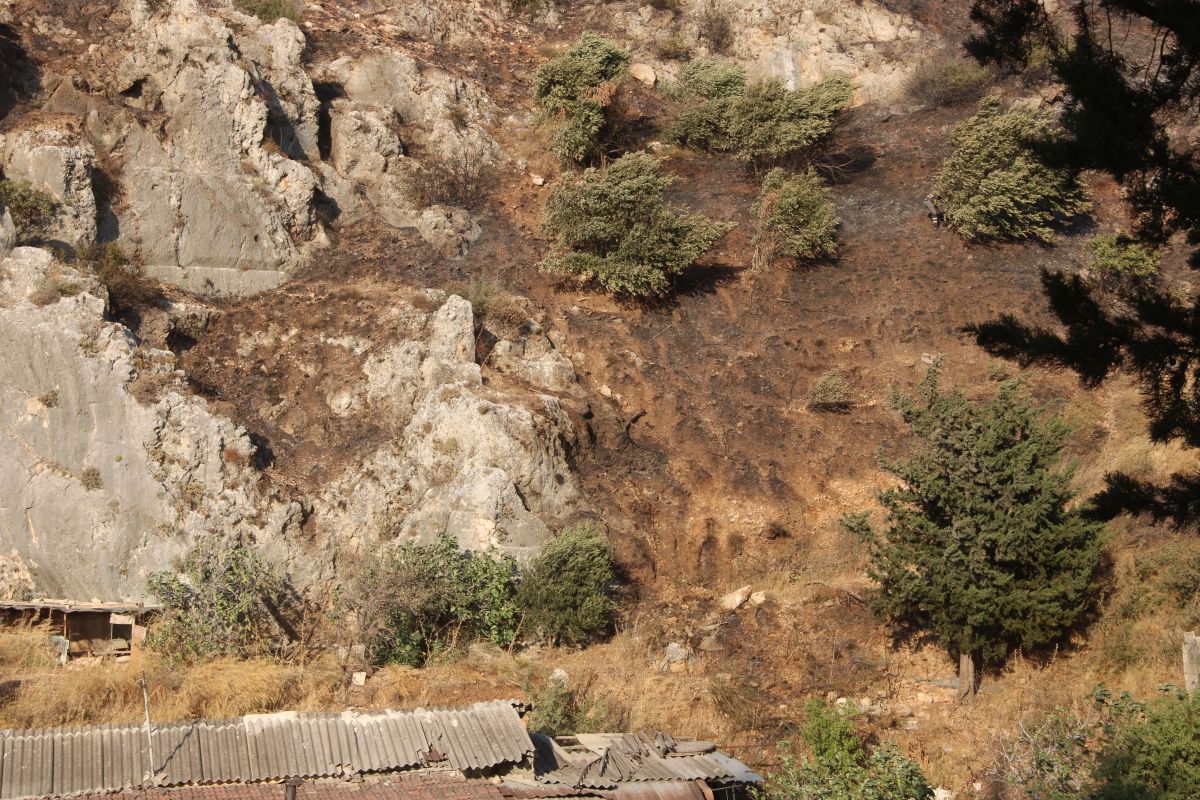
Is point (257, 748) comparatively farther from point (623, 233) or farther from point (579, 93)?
point (579, 93)

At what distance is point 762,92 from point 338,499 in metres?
16.5

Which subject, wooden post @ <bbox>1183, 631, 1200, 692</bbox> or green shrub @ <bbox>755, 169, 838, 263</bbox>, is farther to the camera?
green shrub @ <bbox>755, 169, 838, 263</bbox>

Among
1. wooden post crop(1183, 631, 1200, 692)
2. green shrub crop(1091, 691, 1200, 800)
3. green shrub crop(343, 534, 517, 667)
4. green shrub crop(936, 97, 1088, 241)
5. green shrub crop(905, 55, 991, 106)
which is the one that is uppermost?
green shrub crop(905, 55, 991, 106)

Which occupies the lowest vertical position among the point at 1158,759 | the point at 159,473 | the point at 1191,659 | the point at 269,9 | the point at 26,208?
the point at 159,473

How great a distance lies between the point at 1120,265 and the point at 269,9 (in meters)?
22.7

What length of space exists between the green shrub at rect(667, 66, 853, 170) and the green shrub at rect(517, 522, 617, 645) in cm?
1454

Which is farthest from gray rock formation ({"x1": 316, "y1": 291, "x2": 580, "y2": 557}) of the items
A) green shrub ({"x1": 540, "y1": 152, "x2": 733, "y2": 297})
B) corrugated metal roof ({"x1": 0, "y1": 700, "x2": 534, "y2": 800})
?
corrugated metal roof ({"x1": 0, "y1": 700, "x2": 534, "y2": 800})

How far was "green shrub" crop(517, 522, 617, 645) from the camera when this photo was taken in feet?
57.2

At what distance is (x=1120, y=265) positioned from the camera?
25.1m

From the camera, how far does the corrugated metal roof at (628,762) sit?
13.3 meters

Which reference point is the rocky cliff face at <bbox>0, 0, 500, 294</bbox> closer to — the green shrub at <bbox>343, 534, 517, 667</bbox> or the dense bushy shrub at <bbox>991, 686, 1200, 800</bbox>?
the green shrub at <bbox>343, 534, 517, 667</bbox>

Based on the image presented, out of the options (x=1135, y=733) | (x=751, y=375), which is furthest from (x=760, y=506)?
(x=1135, y=733)

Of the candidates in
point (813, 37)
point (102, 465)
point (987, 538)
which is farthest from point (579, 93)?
point (987, 538)

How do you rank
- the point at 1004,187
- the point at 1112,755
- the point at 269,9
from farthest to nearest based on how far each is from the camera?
1. the point at 269,9
2. the point at 1004,187
3. the point at 1112,755
